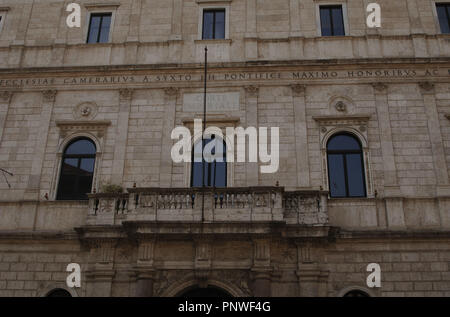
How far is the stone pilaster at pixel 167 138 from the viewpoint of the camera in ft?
54.6

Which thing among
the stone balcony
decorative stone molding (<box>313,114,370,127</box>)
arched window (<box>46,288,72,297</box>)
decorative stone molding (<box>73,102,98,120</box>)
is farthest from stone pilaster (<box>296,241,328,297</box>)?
decorative stone molding (<box>73,102,98,120</box>)

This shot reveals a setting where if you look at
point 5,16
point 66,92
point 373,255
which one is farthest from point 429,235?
point 5,16

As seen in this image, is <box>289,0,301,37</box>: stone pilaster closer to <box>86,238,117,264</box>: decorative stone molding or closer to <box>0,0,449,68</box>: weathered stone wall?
<box>0,0,449,68</box>: weathered stone wall

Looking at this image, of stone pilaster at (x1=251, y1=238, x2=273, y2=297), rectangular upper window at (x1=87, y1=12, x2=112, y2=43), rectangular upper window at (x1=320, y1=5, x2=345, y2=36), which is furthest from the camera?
rectangular upper window at (x1=87, y1=12, x2=112, y2=43)

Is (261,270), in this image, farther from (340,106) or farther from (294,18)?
(294,18)

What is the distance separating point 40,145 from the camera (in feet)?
57.5

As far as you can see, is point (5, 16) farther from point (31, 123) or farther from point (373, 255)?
point (373, 255)

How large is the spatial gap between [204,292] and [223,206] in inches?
106

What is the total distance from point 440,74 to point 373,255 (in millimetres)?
7199

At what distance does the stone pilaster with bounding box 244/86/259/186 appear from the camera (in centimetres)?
1642

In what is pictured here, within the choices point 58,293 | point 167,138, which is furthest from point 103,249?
point 167,138

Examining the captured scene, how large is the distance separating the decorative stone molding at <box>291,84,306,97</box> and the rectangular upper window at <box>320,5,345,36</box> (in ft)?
8.77

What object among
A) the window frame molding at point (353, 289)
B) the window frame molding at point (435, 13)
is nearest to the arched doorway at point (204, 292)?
the window frame molding at point (353, 289)
